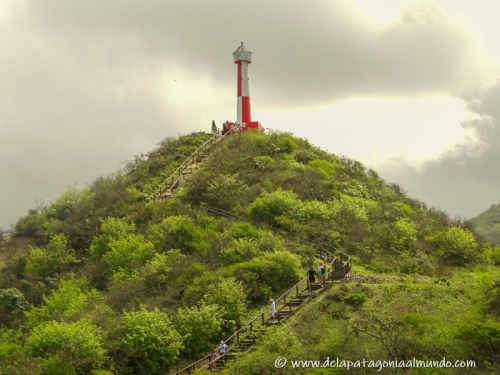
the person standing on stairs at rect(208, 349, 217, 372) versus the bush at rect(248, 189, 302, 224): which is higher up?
the bush at rect(248, 189, 302, 224)

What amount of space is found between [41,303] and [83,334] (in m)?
14.2

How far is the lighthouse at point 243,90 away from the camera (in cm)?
6550

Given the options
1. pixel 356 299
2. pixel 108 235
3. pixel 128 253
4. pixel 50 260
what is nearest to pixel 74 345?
pixel 356 299

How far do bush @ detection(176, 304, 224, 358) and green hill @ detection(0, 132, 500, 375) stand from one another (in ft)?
0.21

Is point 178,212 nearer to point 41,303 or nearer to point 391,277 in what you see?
point 41,303

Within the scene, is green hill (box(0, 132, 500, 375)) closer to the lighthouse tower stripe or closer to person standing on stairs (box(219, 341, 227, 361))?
person standing on stairs (box(219, 341, 227, 361))

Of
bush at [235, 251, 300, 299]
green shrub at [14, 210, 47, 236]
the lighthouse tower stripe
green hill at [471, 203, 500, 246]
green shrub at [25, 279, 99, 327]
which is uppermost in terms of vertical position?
the lighthouse tower stripe

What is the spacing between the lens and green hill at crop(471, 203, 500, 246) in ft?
422

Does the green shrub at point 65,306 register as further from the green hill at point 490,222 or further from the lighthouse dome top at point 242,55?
the green hill at point 490,222

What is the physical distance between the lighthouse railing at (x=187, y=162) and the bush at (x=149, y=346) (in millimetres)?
24627

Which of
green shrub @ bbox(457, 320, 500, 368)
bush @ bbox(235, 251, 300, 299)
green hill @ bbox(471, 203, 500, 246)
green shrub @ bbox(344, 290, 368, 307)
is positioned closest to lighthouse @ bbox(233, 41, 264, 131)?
bush @ bbox(235, 251, 300, 299)

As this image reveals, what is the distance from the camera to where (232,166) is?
5203 cm

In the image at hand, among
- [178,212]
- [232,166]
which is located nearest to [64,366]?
[178,212]

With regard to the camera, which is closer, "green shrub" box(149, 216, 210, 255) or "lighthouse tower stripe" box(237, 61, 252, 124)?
"green shrub" box(149, 216, 210, 255)
